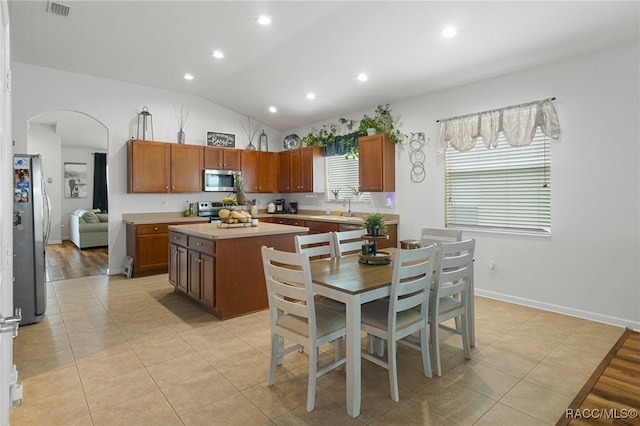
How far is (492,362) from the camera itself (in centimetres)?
266

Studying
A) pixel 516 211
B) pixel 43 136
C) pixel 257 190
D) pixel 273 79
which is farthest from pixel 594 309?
pixel 43 136

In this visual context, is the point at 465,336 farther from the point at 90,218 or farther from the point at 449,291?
the point at 90,218

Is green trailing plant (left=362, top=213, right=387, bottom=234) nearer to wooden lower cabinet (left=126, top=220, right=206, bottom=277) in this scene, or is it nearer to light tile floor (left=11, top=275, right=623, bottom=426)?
light tile floor (left=11, top=275, right=623, bottom=426)

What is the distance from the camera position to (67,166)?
31.2 ft

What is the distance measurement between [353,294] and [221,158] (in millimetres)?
5119

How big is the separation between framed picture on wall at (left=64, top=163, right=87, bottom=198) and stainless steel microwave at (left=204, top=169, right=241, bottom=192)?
566 centimetres

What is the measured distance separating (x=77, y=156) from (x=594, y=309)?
37.9ft

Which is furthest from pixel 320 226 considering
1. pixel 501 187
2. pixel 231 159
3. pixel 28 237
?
pixel 28 237

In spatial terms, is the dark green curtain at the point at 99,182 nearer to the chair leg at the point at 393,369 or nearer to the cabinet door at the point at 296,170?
the cabinet door at the point at 296,170

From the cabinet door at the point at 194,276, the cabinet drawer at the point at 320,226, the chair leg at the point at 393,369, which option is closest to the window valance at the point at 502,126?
the cabinet drawer at the point at 320,226

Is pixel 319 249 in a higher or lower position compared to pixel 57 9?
lower

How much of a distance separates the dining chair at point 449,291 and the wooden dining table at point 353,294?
377 mm

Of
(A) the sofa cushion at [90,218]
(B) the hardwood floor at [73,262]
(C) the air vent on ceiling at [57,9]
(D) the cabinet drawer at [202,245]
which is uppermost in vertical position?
(C) the air vent on ceiling at [57,9]

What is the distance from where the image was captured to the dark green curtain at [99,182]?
987cm
